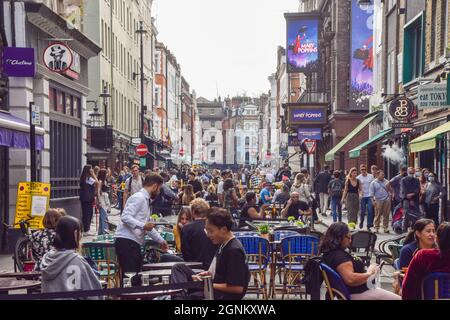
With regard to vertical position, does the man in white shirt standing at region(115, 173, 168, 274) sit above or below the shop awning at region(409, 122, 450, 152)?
below

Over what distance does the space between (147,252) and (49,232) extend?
2.15 m

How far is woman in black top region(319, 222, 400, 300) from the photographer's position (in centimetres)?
809

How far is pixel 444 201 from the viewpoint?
72.6 ft

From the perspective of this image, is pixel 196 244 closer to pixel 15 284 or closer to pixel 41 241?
pixel 41 241

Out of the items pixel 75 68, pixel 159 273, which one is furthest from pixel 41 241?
pixel 75 68

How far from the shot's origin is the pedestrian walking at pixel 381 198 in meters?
25.0

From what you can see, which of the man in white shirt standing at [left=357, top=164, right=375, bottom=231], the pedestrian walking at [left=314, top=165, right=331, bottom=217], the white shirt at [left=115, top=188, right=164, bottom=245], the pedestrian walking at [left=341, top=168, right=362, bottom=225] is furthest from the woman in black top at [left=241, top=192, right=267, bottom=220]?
the pedestrian walking at [left=314, top=165, right=331, bottom=217]

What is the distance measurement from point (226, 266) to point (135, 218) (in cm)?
338

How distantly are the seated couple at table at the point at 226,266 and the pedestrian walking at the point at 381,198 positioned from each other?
17447 millimetres

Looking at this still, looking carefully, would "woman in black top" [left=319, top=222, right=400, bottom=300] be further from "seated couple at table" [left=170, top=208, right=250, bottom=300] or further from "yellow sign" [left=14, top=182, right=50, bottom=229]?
"yellow sign" [left=14, top=182, right=50, bottom=229]

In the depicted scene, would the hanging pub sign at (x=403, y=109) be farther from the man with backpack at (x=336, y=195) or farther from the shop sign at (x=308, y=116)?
the shop sign at (x=308, y=116)

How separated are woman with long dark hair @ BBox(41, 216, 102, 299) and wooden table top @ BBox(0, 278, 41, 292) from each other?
118cm
